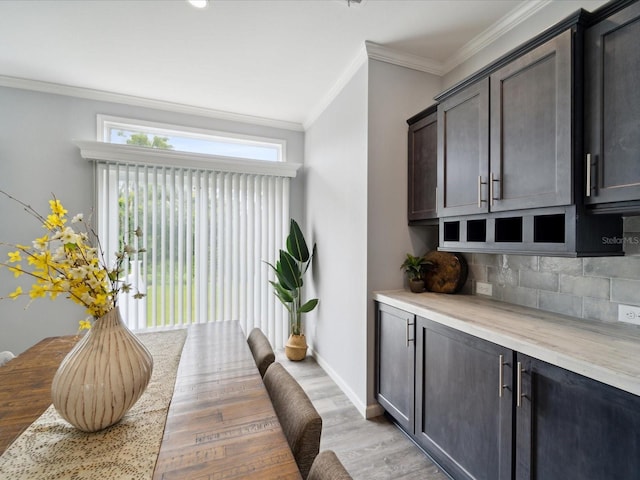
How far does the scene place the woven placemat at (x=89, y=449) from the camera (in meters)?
0.77

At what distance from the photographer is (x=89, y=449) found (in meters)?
0.86

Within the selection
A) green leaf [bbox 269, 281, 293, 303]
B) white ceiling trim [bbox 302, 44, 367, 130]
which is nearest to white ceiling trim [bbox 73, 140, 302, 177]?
white ceiling trim [bbox 302, 44, 367, 130]

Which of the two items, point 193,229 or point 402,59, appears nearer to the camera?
point 402,59

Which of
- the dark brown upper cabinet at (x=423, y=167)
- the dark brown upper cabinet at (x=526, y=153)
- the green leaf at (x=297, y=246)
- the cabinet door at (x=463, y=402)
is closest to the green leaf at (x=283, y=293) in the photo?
the green leaf at (x=297, y=246)

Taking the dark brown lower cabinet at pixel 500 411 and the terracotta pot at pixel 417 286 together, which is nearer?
the dark brown lower cabinet at pixel 500 411

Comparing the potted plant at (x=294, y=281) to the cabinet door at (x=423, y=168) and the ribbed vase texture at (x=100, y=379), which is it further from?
the ribbed vase texture at (x=100, y=379)

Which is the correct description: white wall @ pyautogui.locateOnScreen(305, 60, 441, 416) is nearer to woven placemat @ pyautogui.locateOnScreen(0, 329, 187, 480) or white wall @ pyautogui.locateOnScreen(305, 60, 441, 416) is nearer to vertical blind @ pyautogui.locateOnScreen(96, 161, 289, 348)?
vertical blind @ pyautogui.locateOnScreen(96, 161, 289, 348)

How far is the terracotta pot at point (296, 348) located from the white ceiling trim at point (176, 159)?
81.8 inches

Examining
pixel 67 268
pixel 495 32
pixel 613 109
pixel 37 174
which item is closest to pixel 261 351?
pixel 67 268

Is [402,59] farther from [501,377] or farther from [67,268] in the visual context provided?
[67,268]

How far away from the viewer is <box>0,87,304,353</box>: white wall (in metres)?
2.79

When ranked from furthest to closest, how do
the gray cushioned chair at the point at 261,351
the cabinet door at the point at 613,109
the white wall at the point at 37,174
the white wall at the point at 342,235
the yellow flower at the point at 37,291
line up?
the white wall at the point at 37,174 → the white wall at the point at 342,235 → the gray cushioned chair at the point at 261,351 → the cabinet door at the point at 613,109 → the yellow flower at the point at 37,291

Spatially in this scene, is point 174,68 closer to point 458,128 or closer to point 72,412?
point 458,128

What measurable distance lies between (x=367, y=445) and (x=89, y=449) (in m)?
1.74
